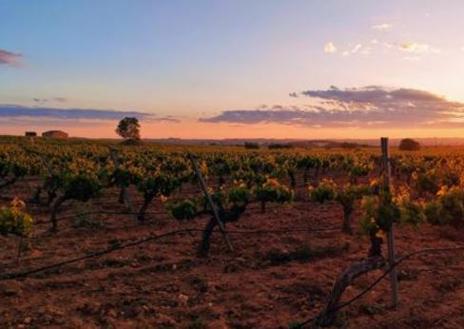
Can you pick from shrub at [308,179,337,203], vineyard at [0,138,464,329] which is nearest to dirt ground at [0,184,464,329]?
vineyard at [0,138,464,329]

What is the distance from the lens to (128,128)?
440 ft

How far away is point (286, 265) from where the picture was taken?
13141mm

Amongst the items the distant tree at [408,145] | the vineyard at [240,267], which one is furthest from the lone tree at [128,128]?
the vineyard at [240,267]

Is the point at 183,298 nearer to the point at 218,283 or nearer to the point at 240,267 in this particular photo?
the point at 218,283

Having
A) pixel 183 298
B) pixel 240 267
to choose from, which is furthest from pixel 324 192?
pixel 183 298

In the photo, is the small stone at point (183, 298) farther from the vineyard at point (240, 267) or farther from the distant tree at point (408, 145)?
the distant tree at point (408, 145)

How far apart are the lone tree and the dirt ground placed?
11794 centimetres

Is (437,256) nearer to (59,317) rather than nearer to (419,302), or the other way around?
(419,302)

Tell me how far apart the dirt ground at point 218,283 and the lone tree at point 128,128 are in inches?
4643

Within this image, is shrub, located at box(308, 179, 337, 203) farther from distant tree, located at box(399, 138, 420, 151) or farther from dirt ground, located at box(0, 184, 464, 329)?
distant tree, located at box(399, 138, 420, 151)

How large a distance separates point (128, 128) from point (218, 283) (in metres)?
126

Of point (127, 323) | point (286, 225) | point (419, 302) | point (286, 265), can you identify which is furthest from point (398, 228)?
point (127, 323)

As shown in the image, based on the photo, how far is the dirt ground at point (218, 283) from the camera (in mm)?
9484

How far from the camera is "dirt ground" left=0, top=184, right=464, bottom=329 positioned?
9484 mm
